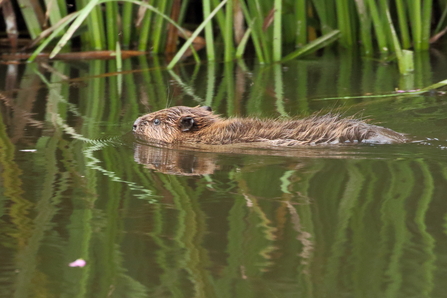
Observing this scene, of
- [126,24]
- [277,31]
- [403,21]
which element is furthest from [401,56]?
[126,24]

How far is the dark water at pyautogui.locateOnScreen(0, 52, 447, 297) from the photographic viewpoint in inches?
113

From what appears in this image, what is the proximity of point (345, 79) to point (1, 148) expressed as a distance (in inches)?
154

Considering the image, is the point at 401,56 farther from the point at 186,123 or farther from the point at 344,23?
the point at 186,123

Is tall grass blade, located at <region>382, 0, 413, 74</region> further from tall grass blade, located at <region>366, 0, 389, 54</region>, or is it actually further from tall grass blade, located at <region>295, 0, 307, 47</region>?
tall grass blade, located at <region>295, 0, 307, 47</region>

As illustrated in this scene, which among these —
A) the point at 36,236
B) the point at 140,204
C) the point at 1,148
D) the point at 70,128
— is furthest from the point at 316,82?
the point at 36,236

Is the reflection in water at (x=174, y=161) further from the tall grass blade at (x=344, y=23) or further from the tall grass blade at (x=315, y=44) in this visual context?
the tall grass blade at (x=344, y=23)

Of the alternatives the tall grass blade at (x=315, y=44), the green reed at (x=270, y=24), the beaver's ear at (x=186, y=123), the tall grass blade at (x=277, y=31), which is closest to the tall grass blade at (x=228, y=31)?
the green reed at (x=270, y=24)

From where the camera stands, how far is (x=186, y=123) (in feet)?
19.0

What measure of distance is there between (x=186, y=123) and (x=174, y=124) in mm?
150

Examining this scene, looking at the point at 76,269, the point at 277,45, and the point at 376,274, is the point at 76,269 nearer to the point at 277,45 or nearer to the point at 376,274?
the point at 376,274

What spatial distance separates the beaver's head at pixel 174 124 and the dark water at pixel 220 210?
174 millimetres

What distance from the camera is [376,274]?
9.37 feet

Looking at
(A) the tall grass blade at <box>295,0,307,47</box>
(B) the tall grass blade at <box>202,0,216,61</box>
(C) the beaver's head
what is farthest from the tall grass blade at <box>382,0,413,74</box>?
(C) the beaver's head

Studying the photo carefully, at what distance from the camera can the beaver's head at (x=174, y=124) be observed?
229 inches
